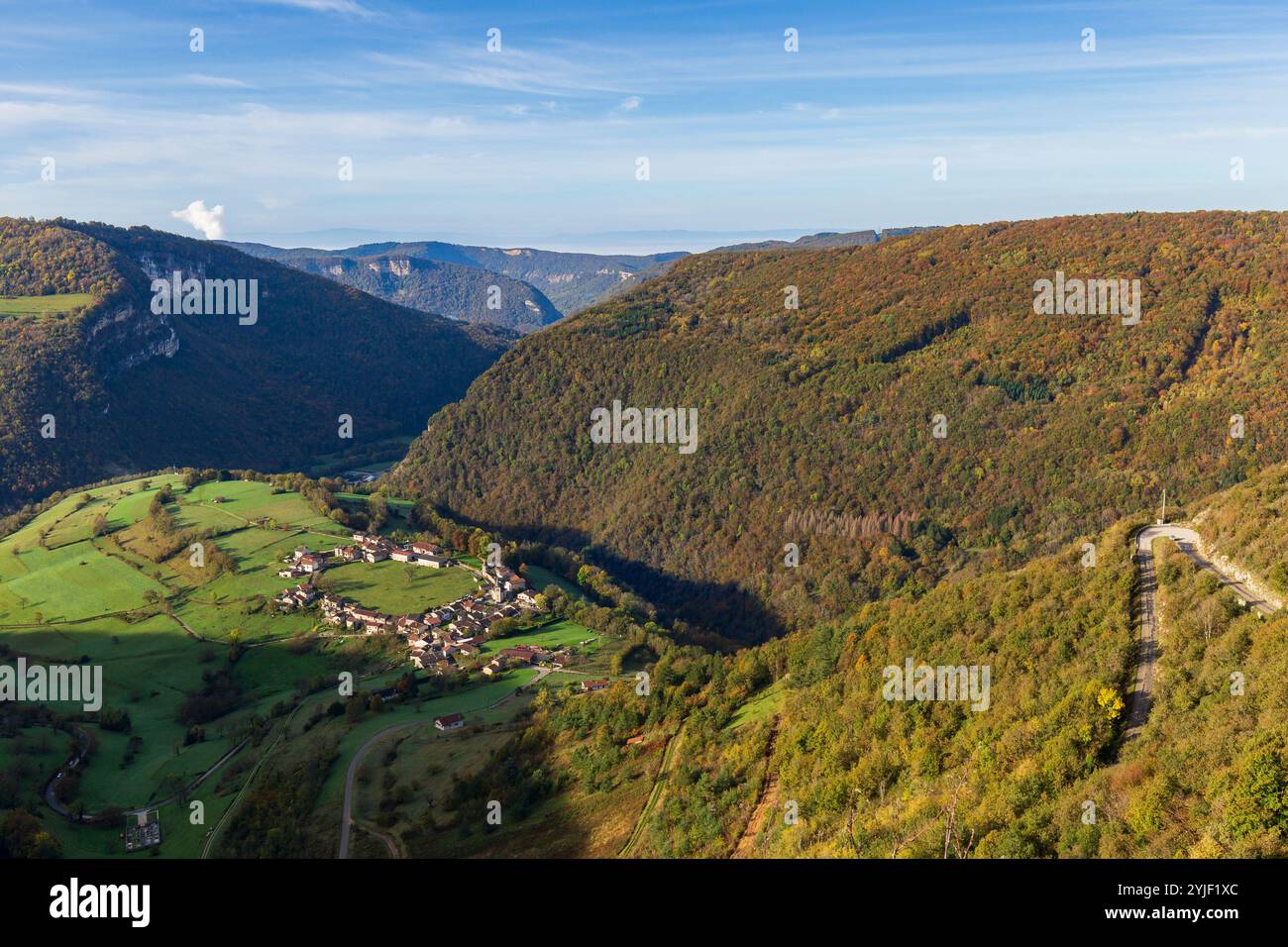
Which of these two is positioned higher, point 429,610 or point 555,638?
point 429,610

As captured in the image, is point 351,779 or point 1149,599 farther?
point 351,779

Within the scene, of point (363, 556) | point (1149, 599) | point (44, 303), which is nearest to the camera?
point (1149, 599)

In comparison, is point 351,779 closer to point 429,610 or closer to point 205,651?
point 429,610

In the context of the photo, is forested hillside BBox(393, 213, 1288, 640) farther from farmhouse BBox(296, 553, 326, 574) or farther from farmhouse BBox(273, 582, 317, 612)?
farmhouse BBox(273, 582, 317, 612)

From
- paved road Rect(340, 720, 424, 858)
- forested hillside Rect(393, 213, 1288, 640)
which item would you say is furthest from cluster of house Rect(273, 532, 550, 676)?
forested hillside Rect(393, 213, 1288, 640)

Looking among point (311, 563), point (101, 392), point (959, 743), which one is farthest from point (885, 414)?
point (101, 392)

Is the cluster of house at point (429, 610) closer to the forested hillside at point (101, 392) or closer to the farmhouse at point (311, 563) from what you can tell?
the farmhouse at point (311, 563)
